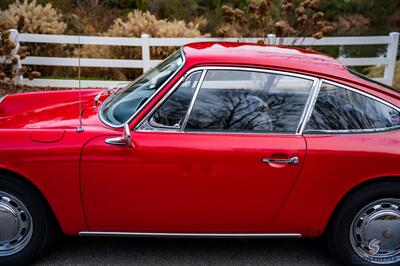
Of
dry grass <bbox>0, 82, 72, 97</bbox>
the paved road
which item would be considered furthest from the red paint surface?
dry grass <bbox>0, 82, 72, 97</bbox>

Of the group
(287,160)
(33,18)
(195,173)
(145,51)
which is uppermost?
(33,18)

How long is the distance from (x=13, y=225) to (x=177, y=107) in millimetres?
1446

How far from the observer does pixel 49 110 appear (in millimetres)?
3555

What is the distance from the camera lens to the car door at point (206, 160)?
295 centimetres

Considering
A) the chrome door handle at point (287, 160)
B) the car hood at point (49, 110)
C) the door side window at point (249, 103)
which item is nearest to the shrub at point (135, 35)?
the car hood at point (49, 110)

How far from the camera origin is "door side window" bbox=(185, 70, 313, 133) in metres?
3.08

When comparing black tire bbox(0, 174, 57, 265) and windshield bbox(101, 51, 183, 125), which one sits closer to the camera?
black tire bbox(0, 174, 57, 265)

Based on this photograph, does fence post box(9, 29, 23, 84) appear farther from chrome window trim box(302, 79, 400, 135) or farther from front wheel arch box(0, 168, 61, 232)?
chrome window trim box(302, 79, 400, 135)

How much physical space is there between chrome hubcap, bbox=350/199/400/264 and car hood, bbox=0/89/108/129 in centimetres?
206

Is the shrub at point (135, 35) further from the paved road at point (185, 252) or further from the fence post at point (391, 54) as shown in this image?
the paved road at point (185, 252)

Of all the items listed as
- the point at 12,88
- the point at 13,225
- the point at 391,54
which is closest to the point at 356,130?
the point at 13,225

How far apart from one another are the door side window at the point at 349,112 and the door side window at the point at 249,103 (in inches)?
5.3

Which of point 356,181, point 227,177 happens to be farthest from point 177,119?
point 356,181

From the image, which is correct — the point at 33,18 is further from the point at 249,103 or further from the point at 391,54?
the point at 249,103
